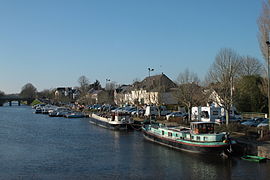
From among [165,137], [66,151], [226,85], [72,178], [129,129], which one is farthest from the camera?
[129,129]

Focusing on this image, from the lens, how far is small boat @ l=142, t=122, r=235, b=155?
32.9 metres

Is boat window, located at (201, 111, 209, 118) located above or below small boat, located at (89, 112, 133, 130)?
above

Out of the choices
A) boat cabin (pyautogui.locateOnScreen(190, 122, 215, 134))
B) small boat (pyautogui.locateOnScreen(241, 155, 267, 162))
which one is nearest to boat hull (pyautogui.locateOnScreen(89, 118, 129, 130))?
boat cabin (pyautogui.locateOnScreen(190, 122, 215, 134))

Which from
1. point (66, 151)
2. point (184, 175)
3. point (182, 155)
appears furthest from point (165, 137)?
point (184, 175)

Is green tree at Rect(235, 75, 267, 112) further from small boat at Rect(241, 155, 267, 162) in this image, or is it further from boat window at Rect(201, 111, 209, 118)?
small boat at Rect(241, 155, 267, 162)

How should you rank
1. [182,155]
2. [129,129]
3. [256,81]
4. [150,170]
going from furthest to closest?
[256,81] < [129,129] < [182,155] < [150,170]

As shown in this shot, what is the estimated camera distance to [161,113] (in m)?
73.6

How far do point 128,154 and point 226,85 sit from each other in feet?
60.6

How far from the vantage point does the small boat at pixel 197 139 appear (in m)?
32.9

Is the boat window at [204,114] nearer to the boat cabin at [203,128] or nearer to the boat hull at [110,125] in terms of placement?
the boat hull at [110,125]

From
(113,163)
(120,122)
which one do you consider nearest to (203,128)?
(113,163)

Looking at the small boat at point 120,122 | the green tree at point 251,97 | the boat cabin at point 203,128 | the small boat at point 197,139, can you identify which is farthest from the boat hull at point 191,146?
the green tree at point 251,97

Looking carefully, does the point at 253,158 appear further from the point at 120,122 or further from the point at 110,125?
the point at 110,125

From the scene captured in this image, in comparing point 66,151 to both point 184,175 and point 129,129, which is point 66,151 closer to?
point 184,175
